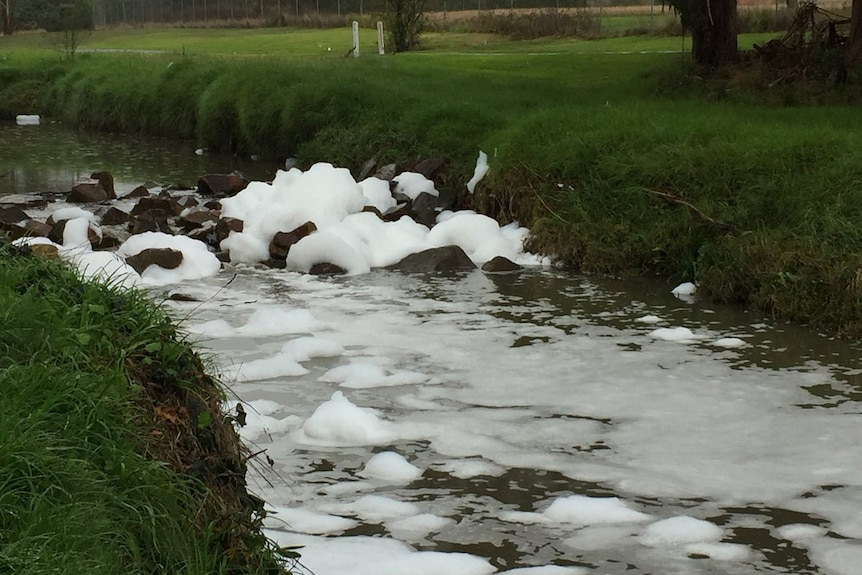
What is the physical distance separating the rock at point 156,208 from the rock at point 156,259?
278 cm

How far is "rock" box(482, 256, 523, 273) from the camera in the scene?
11977mm

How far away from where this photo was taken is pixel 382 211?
14148 millimetres

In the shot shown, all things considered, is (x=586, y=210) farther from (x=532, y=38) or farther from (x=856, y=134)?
(x=532, y=38)

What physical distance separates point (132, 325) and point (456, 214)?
8906mm

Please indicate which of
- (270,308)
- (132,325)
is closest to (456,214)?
(270,308)

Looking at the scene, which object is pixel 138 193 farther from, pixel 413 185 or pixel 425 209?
pixel 425 209

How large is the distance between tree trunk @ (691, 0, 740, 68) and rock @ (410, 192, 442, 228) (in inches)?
250

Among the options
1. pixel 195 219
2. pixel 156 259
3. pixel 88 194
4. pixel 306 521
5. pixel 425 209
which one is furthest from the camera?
pixel 88 194

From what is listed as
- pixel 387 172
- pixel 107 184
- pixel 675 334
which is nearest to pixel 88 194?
pixel 107 184

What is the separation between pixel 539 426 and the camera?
7.32 metres

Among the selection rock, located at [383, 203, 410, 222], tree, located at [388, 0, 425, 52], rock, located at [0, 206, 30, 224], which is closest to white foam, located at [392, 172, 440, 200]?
rock, located at [383, 203, 410, 222]

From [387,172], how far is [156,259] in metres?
4.38

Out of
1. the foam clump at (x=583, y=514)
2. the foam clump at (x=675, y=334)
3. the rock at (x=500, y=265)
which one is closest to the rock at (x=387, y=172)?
the rock at (x=500, y=265)

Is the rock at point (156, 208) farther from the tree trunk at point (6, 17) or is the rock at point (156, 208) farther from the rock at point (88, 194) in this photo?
the tree trunk at point (6, 17)
